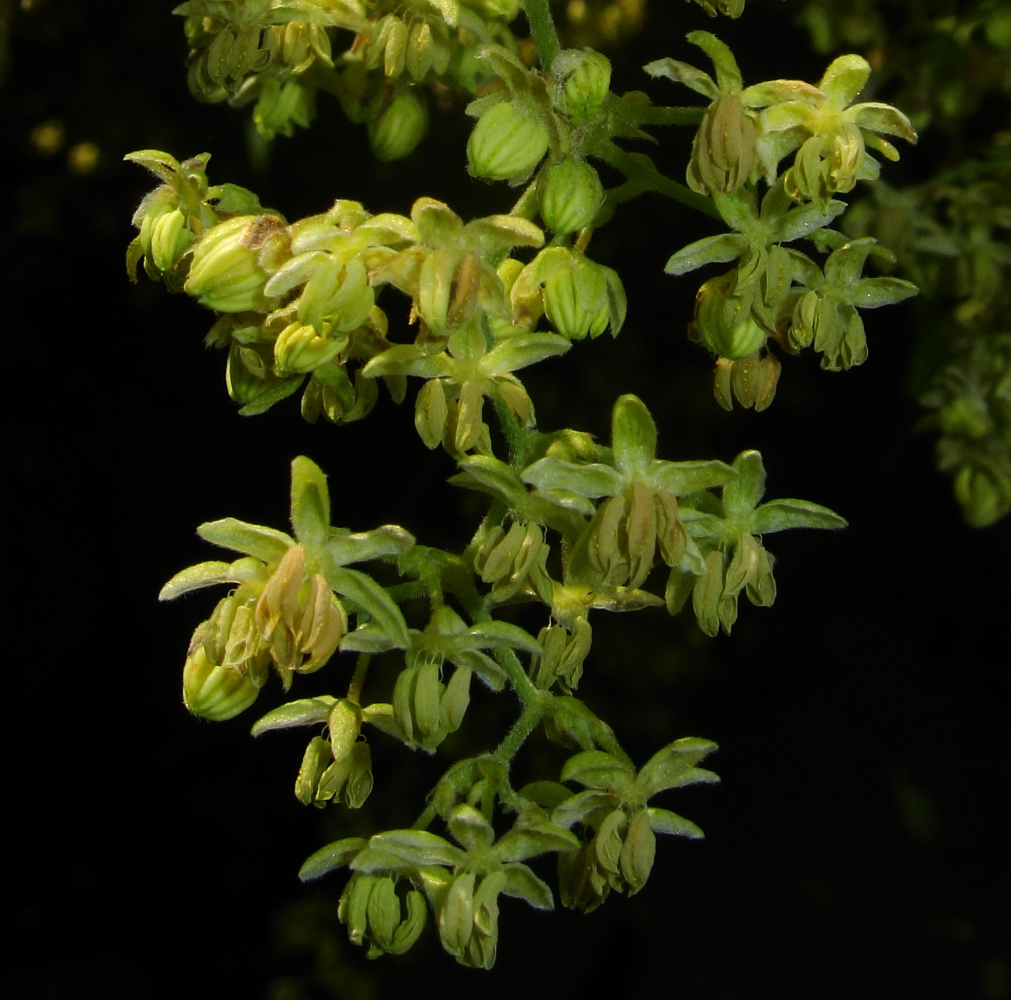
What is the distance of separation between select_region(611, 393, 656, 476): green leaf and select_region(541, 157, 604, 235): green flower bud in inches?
6.3

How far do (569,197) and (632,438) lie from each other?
0.22 metres

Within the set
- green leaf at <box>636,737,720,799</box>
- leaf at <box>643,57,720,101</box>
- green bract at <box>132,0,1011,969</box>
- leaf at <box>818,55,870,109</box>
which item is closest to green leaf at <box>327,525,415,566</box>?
green bract at <box>132,0,1011,969</box>

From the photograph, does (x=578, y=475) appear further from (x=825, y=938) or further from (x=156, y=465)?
(x=825, y=938)

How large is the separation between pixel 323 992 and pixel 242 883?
0.33 metres

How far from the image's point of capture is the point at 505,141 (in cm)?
101

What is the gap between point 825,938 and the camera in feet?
9.19

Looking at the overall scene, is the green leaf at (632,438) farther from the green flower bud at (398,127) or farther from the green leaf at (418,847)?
the green flower bud at (398,127)

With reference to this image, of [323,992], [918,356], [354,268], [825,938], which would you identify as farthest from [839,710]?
[354,268]

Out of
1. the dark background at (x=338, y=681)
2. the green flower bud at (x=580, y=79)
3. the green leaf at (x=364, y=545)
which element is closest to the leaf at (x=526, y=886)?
the green leaf at (x=364, y=545)

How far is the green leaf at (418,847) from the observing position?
3.59 ft

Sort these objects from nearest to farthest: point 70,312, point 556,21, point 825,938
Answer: point 556,21, point 70,312, point 825,938

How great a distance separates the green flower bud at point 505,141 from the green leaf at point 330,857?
0.65 meters

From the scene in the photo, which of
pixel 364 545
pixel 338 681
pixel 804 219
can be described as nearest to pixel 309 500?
pixel 364 545

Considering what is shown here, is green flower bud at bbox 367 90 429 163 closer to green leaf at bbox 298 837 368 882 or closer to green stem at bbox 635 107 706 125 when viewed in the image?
green stem at bbox 635 107 706 125
